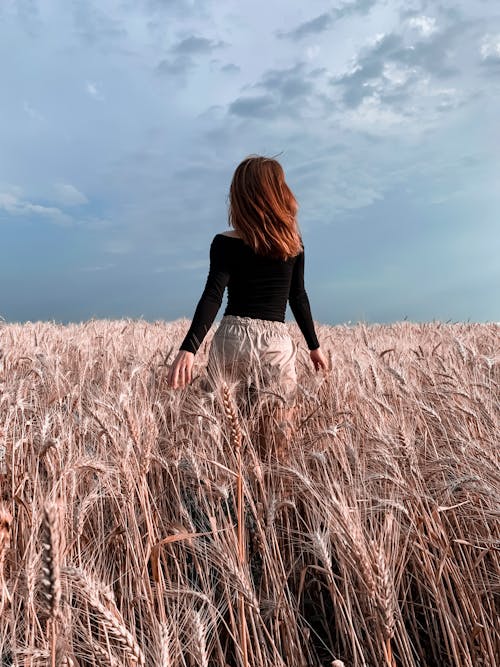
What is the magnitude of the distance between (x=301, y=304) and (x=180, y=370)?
3.03 feet

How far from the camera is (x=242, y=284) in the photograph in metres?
2.97

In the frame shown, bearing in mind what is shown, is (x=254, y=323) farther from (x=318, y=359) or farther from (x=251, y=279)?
(x=318, y=359)

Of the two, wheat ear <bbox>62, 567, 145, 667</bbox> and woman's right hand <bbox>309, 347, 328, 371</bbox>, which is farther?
woman's right hand <bbox>309, 347, 328, 371</bbox>

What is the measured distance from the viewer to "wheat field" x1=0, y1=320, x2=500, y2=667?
127 centimetres

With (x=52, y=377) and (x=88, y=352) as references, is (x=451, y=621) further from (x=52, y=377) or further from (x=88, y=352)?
(x=88, y=352)

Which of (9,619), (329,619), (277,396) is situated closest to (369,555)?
(329,619)

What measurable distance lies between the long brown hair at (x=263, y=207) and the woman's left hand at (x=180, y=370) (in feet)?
2.07

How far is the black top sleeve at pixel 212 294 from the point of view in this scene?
2.84 metres

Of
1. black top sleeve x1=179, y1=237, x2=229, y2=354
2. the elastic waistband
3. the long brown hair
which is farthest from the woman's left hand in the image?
the long brown hair

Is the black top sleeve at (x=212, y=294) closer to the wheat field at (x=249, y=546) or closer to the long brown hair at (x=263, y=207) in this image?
the long brown hair at (x=263, y=207)

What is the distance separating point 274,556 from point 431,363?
229 centimetres

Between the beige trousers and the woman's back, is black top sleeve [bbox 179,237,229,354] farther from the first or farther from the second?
the beige trousers

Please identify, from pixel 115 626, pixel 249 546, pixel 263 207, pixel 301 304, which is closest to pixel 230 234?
pixel 263 207

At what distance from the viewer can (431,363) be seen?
3637 mm
